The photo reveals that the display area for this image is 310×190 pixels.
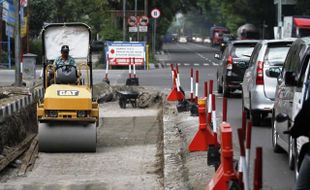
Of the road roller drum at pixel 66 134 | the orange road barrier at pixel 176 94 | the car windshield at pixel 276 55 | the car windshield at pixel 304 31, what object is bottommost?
the road roller drum at pixel 66 134

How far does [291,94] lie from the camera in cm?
1054

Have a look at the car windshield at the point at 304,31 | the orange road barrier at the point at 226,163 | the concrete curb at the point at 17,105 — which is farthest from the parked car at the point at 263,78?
the car windshield at the point at 304,31

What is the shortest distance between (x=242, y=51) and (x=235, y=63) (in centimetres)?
65

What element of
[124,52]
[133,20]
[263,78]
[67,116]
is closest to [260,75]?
[263,78]

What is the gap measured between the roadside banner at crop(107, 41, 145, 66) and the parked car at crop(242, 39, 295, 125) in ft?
68.2

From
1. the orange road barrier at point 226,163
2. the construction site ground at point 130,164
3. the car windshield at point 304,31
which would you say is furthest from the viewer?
the car windshield at point 304,31

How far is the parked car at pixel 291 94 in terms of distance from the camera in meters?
9.78

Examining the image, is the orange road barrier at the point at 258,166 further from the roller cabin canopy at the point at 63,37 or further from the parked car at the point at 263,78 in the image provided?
the roller cabin canopy at the point at 63,37

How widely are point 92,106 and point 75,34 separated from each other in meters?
2.76

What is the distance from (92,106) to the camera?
13758 millimetres

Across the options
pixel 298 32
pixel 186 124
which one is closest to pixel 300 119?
pixel 186 124

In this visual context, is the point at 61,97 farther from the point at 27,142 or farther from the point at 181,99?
the point at 181,99

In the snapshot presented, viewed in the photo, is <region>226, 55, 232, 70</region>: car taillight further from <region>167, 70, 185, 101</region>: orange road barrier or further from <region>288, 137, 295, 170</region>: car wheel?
<region>288, 137, 295, 170</region>: car wheel

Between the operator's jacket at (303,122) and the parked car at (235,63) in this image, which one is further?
the parked car at (235,63)
